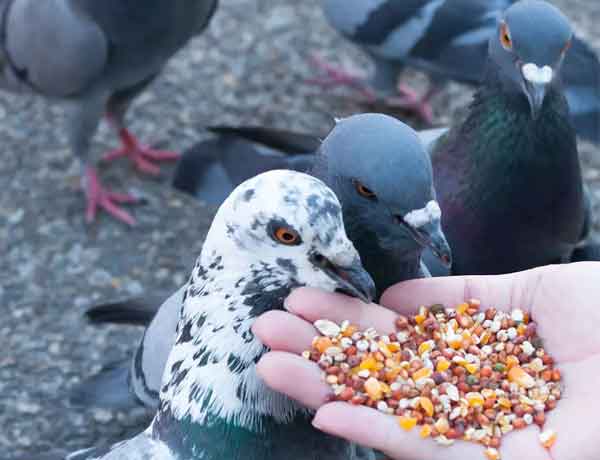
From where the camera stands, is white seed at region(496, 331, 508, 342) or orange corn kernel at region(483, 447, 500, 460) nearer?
orange corn kernel at region(483, 447, 500, 460)

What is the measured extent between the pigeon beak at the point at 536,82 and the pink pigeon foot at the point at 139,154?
99.8 inches

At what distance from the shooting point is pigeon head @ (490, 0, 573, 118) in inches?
133

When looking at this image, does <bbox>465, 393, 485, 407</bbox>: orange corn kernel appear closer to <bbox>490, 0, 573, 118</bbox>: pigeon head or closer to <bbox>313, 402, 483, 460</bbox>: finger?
<bbox>313, 402, 483, 460</bbox>: finger

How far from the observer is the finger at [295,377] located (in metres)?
2.45

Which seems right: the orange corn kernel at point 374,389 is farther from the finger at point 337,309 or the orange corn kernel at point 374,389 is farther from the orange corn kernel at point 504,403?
the orange corn kernel at point 504,403

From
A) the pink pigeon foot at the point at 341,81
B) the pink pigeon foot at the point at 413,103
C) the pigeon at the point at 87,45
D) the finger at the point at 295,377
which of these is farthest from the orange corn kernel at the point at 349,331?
the pink pigeon foot at the point at 341,81

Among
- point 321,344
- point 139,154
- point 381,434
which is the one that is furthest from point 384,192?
point 139,154

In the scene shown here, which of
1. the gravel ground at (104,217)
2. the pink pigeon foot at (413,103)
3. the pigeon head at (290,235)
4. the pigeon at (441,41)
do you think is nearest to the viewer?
the pigeon head at (290,235)

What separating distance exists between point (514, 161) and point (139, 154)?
2488 millimetres

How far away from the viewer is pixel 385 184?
2.66 meters

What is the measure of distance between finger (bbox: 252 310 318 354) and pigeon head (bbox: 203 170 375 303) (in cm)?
10

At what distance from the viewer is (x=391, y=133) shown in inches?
106

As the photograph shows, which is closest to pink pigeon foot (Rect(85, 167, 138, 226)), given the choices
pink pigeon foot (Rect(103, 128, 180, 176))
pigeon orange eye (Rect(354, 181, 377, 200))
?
pink pigeon foot (Rect(103, 128, 180, 176))

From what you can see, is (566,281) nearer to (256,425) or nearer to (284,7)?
(256,425)
